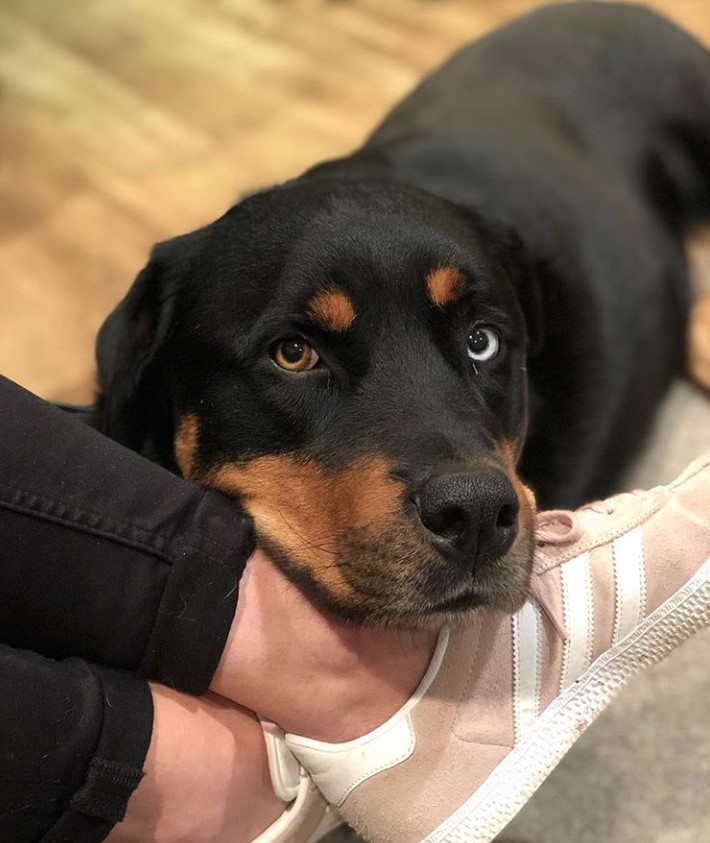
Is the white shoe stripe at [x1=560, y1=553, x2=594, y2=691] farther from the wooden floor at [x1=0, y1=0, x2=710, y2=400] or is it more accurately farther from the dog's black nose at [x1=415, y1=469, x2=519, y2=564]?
the wooden floor at [x1=0, y1=0, x2=710, y2=400]

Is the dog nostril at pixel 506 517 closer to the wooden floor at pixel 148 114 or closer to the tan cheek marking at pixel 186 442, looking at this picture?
the tan cheek marking at pixel 186 442

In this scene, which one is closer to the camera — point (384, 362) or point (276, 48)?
point (384, 362)

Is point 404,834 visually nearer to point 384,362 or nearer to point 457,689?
point 457,689

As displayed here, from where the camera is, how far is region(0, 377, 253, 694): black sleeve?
114cm

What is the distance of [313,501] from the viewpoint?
3.97ft

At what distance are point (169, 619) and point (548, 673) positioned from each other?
0.54 meters

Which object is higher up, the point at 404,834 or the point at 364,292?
the point at 364,292

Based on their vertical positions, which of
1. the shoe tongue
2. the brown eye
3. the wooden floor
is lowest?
the wooden floor

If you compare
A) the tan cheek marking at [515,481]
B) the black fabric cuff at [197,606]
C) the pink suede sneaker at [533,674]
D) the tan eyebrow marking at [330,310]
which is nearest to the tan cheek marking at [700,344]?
the pink suede sneaker at [533,674]

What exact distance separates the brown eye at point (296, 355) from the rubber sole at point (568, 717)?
0.60m

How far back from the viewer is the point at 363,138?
2953 millimetres

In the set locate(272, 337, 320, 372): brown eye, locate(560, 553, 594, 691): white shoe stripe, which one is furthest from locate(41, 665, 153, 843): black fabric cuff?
locate(560, 553, 594, 691): white shoe stripe

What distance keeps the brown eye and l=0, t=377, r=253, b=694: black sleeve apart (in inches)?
9.0

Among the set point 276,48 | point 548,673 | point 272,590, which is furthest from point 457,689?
point 276,48
